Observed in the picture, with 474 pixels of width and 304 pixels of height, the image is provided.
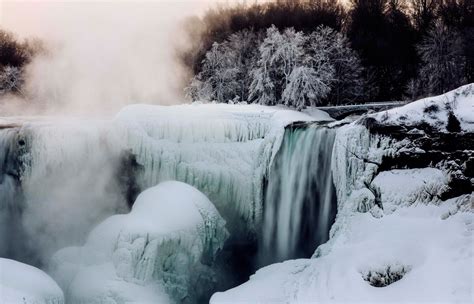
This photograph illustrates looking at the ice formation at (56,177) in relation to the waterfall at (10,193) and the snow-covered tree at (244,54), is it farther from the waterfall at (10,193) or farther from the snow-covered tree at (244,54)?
the snow-covered tree at (244,54)

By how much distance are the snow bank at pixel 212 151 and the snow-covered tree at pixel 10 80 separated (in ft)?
91.9

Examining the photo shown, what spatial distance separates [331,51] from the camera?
31234 millimetres

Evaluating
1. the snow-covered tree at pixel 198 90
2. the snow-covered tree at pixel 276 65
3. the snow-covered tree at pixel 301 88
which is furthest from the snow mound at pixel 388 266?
the snow-covered tree at pixel 198 90

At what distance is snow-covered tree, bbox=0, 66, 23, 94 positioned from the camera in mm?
37125

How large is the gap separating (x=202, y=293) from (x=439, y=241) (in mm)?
5529

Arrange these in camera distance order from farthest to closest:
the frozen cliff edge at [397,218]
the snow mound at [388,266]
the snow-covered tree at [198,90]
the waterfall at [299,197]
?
the snow-covered tree at [198,90]
the waterfall at [299,197]
the frozen cliff edge at [397,218]
the snow mound at [388,266]

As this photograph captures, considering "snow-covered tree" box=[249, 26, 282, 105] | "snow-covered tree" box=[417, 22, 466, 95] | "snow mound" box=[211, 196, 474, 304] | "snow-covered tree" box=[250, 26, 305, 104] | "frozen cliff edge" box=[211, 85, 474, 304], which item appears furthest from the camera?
"snow-covered tree" box=[249, 26, 282, 105]

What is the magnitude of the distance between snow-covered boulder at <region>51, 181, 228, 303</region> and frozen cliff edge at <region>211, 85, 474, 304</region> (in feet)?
4.42

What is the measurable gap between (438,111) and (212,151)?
6.15m

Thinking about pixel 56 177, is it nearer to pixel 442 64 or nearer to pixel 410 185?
pixel 410 185

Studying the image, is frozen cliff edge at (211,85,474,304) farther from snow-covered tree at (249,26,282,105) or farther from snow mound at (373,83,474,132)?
snow-covered tree at (249,26,282,105)

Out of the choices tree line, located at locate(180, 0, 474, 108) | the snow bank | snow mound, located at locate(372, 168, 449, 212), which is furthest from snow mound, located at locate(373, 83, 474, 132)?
tree line, located at locate(180, 0, 474, 108)

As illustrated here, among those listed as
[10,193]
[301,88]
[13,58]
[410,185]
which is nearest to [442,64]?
[301,88]

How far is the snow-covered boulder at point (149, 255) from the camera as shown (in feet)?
30.7
